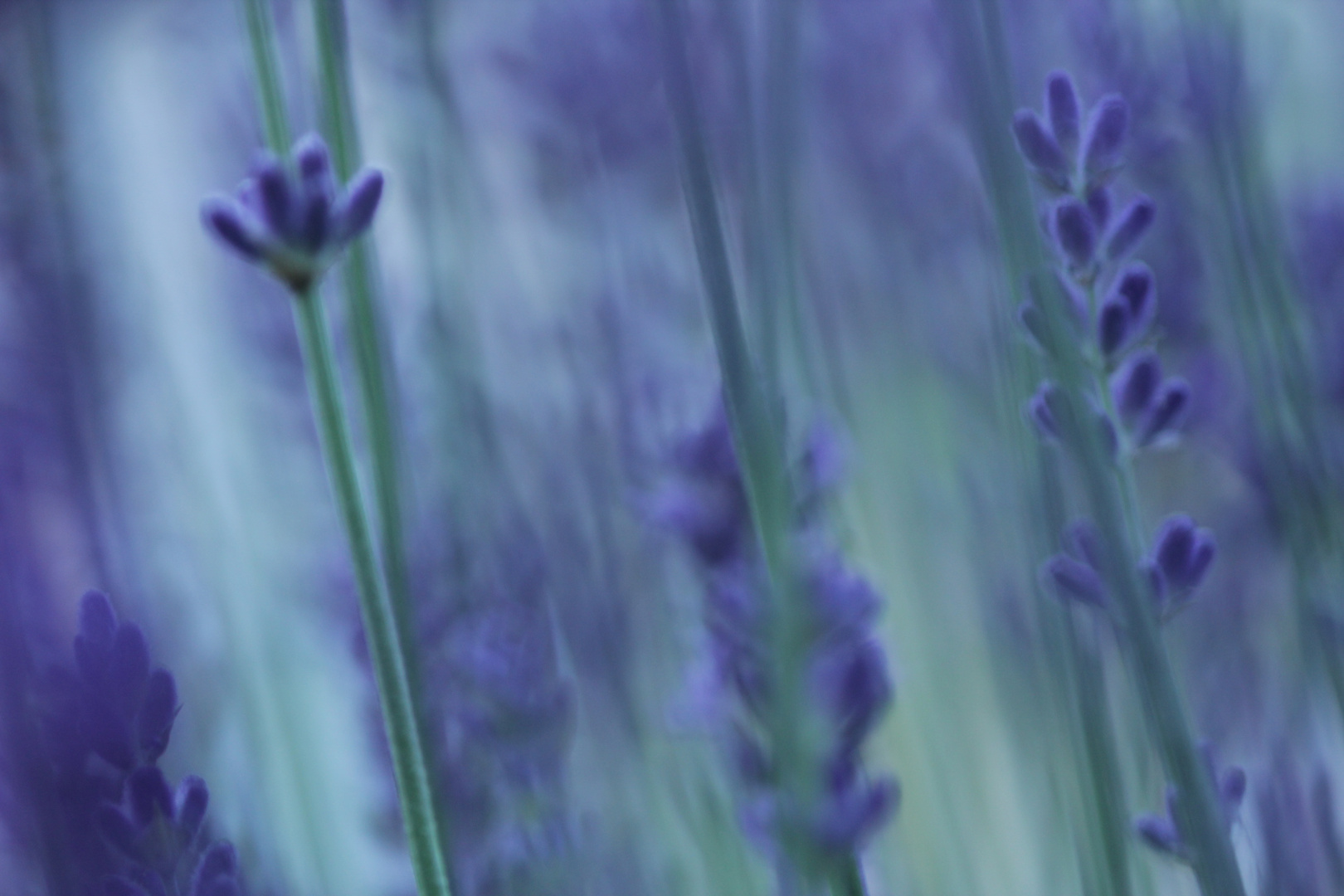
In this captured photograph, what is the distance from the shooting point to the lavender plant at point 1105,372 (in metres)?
0.32

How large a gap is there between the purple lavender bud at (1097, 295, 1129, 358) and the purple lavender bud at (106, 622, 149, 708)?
25cm

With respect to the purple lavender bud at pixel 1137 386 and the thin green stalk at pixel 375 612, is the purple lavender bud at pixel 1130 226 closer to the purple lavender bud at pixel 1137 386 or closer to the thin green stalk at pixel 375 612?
the purple lavender bud at pixel 1137 386

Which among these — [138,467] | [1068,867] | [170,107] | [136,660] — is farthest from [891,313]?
[170,107]

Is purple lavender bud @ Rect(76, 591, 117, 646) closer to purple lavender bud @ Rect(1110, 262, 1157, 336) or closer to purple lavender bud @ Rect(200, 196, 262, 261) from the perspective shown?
purple lavender bud @ Rect(200, 196, 262, 261)

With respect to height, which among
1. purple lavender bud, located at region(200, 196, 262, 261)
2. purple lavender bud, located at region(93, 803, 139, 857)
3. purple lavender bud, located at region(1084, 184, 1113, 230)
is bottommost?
purple lavender bud, located at region(93, 803, 139, 857)

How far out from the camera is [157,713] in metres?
0.34

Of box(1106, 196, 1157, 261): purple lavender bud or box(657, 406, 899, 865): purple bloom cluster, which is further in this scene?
box(1106, 196, 1157, 261): purple lavender bud

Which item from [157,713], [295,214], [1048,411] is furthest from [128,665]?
[1048,411]

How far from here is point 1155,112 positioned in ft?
2.16

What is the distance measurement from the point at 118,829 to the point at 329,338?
0.42 feet

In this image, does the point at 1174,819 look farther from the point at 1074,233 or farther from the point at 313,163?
the point at 313,163

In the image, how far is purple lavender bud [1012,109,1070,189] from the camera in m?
0.37

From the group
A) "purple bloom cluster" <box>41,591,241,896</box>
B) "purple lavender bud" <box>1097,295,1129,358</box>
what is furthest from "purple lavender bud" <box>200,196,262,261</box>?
"purple lavender bud" <box>1097,295,1129,358</box>

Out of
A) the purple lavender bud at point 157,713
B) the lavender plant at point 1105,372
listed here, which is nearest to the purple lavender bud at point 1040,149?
the lavender plant at point 1105,372
